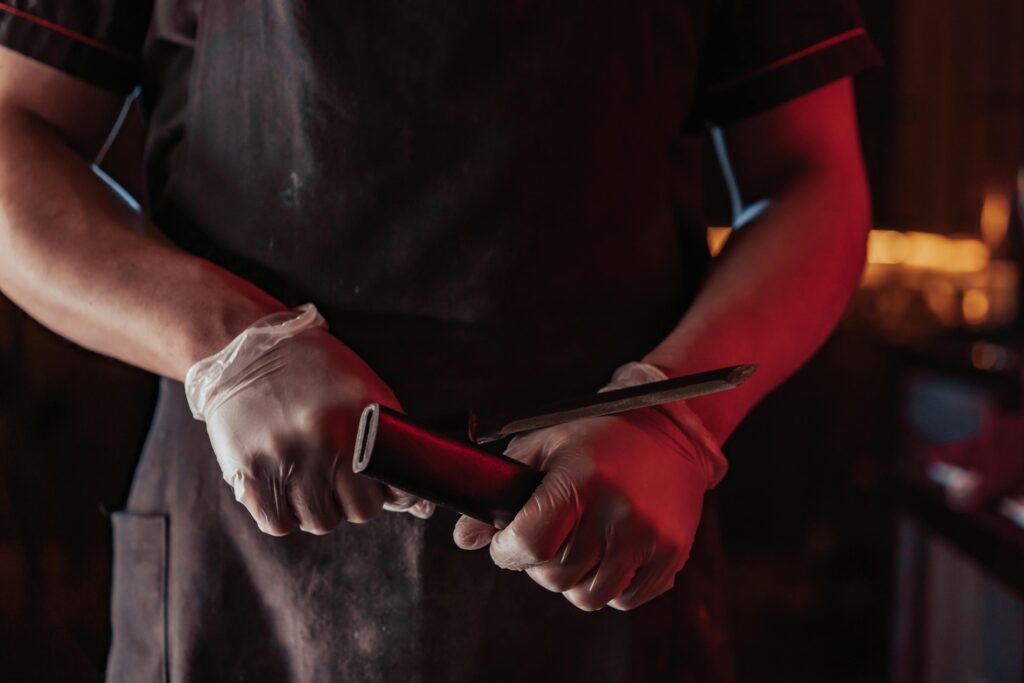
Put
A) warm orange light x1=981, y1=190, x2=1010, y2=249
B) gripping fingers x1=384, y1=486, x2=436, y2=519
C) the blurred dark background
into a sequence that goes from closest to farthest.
A: gripping fingers x1=384, y1=486, x2=436, y2=519 < the blurred dark background < warm orange light x1=981, y1=190, x2=1010, y2=249

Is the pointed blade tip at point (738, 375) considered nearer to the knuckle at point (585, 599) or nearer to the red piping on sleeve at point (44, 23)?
the knuckle at point (585, 599)

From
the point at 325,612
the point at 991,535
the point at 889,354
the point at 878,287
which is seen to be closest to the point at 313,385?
the point at 325,612

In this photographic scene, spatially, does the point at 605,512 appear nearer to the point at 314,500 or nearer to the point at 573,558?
the point at 573,558

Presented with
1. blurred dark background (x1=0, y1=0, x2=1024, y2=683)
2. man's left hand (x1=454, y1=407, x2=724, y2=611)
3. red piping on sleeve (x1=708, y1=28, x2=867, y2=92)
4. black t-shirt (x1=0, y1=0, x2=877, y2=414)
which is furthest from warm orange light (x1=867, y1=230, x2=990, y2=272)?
man's left hand (x1=454, y1=407, x2=724, y2=611)

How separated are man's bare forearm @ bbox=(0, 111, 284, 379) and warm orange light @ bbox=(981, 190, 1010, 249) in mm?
3314

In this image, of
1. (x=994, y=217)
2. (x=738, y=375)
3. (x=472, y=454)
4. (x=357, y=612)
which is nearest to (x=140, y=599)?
(x=357, y=612)

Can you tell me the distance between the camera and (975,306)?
3396 mm

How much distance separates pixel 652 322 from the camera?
2.80 feet

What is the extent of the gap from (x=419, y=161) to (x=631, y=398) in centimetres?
28

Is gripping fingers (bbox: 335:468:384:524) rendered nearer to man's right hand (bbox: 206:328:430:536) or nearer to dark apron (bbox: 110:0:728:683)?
man's right hand (bbox: 206:328:430:536)

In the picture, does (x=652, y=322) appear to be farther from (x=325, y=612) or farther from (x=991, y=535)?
(x=991, y=535)

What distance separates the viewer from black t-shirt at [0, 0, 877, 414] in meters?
0.76

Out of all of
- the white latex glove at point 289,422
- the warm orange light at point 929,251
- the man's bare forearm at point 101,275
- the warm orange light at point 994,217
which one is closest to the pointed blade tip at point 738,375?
the white latex glove at point 289,422

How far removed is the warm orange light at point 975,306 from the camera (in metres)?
3.38
